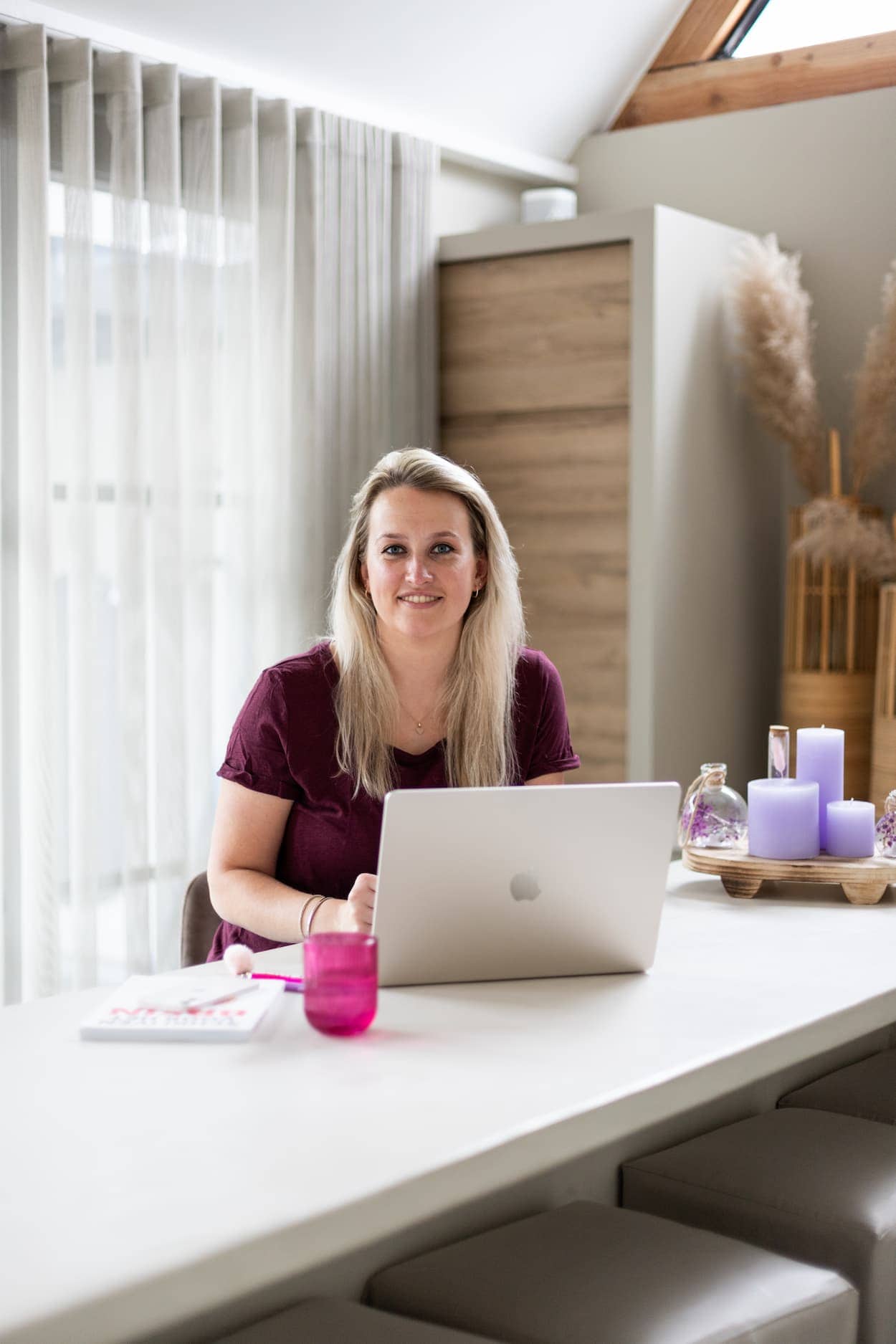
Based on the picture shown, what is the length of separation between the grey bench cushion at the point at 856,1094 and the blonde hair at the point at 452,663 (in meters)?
0.61

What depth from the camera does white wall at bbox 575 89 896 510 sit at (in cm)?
432

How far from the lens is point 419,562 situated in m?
2.19

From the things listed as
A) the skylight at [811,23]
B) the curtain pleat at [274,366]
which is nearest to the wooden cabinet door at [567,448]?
the curtain pleat at [274,366]

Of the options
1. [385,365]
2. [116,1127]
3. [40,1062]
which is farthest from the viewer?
[385,365]

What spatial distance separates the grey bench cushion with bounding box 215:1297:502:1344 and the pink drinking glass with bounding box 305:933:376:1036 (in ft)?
0.79

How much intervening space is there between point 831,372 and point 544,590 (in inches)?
44.0

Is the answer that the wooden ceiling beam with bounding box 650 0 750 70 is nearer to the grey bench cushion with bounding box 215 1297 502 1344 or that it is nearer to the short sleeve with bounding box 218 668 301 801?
the short sleeve with bounding box 218 668 301 801

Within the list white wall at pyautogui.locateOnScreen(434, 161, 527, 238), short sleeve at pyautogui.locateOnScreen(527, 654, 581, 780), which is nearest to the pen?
short sleeve at pyautogui.locateOnScreen(527, 654, 581, 780)

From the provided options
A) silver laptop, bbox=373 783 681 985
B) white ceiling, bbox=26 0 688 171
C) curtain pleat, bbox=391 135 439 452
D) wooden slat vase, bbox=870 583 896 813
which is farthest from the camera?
curtain pleat, bbox=391 135 439 452

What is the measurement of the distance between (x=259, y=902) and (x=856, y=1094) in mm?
815

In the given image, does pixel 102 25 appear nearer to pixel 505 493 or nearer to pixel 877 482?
pixel 505 493

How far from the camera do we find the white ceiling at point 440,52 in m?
3.58

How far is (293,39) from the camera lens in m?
3.75

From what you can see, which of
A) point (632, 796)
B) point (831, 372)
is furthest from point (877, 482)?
point (632, 796)
